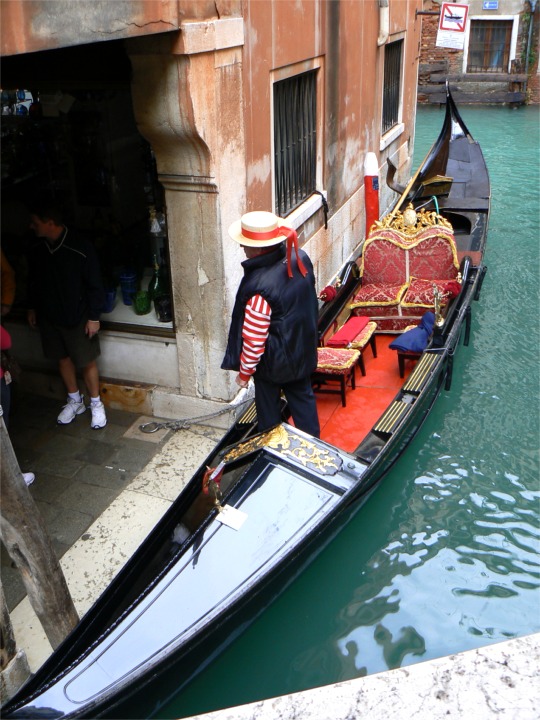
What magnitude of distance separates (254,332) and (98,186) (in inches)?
85.3

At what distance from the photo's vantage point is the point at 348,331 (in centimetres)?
410

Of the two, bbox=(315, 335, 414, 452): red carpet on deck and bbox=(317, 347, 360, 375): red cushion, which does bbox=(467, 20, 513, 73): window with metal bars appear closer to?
bbox=(315, 335, 414, 452): red carpet on deck

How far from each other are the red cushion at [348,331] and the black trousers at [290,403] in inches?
33.4

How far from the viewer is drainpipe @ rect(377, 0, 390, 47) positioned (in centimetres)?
594

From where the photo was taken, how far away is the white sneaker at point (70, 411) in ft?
12.6

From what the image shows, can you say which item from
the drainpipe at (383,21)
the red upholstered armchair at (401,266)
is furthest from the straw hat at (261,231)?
the drainpipe at (383,21)

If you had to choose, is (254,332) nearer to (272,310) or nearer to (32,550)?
(272,310)

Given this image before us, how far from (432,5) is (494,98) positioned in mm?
2335

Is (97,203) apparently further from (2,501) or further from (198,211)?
(2,501)

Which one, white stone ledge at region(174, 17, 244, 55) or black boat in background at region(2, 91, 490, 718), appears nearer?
black boat in background at region(2, 91, 490, 718)

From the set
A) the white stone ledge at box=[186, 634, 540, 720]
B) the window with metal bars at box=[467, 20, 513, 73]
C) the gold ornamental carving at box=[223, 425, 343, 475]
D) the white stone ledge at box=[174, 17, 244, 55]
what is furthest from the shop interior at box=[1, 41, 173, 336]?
the window with metal bars at box=[467, 20, 513, 73]

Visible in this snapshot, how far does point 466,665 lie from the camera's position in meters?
0.82

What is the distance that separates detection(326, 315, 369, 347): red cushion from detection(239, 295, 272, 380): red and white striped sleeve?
1.13m

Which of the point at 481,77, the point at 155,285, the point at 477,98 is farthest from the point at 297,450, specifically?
the point at 481,77
